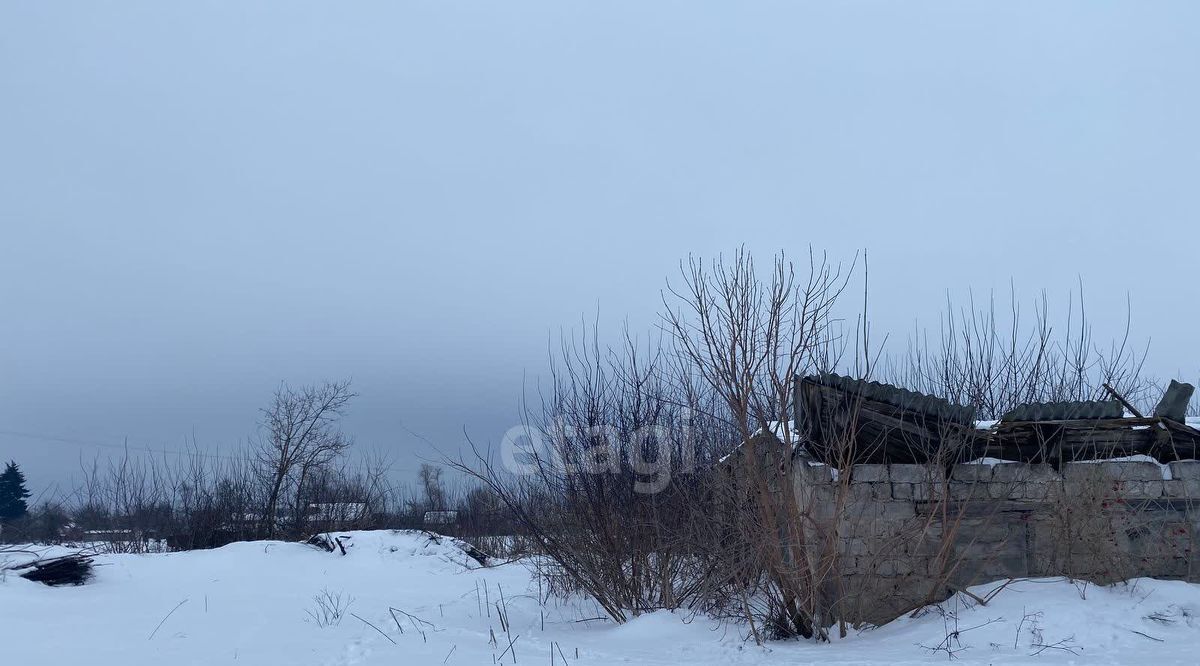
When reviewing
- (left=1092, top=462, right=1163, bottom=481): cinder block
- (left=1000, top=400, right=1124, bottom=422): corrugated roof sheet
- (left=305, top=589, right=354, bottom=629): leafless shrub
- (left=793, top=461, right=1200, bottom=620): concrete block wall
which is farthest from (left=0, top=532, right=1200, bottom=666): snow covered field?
(left=1000, top=400, right=1124, bottom=422): corrugated roof sheet

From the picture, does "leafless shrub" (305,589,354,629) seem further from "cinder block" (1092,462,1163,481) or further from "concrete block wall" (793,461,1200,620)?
"cinder block" (1092,462,1163,481)

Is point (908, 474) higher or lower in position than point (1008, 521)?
higher

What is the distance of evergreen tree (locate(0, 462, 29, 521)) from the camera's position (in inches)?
1465

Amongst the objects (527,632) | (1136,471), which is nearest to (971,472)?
(1136,471)

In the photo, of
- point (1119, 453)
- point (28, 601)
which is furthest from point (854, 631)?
point (28, 601)

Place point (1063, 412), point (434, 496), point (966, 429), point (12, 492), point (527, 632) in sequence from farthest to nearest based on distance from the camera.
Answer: point (12, 492), point (434, 496), point (527, 632), point (1063, 412), point (966, 429)

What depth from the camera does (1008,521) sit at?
26.6ft

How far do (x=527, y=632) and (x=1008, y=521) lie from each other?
198 inches

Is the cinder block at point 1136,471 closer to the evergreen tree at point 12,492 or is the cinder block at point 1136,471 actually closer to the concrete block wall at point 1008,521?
the concrete block wall at point 1008,521

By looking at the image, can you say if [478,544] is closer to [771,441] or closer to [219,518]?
[219,518]

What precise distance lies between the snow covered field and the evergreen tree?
33.7 metres

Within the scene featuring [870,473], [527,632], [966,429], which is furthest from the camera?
[527,632]

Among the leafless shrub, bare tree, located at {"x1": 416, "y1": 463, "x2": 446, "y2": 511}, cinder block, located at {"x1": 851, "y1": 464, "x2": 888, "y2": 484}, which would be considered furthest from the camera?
bare tree, located at {"x1": 416, "y1": 463, "x2": 446, "y2": 511}

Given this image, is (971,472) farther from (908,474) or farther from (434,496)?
(434,496)
